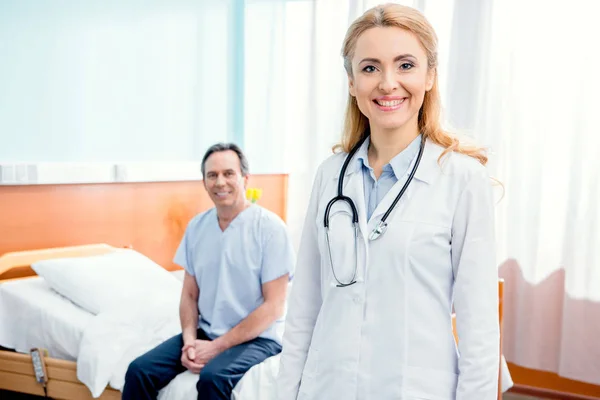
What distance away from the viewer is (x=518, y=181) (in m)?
3.02

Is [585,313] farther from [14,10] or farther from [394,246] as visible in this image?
[14,10]

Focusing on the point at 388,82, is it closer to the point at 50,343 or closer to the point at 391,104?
the point at 391,104

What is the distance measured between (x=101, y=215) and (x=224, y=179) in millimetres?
832

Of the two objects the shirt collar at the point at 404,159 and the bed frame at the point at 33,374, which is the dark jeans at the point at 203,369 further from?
the shirt collar at the point at 404,159

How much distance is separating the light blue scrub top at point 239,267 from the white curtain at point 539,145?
1.00 m

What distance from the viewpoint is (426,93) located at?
1234 millimetres

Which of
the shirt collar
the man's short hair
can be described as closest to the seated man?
the man's short hair

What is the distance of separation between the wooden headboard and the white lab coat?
1761 mm

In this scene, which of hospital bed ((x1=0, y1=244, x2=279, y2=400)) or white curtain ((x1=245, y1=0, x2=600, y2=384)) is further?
white curtain ((x1=245, y1=0, x2=600, y2=384))

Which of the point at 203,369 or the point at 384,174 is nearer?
the point at 384,174

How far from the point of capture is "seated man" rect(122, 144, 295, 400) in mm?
2043

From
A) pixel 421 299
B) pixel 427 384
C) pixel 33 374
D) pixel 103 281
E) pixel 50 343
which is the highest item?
pixel 421 299

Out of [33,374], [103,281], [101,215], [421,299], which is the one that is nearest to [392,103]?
[421,299]

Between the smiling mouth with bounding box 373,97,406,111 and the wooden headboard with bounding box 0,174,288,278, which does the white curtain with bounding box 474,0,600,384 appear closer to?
the wooden headboard with bounding box 0,174,288,278
